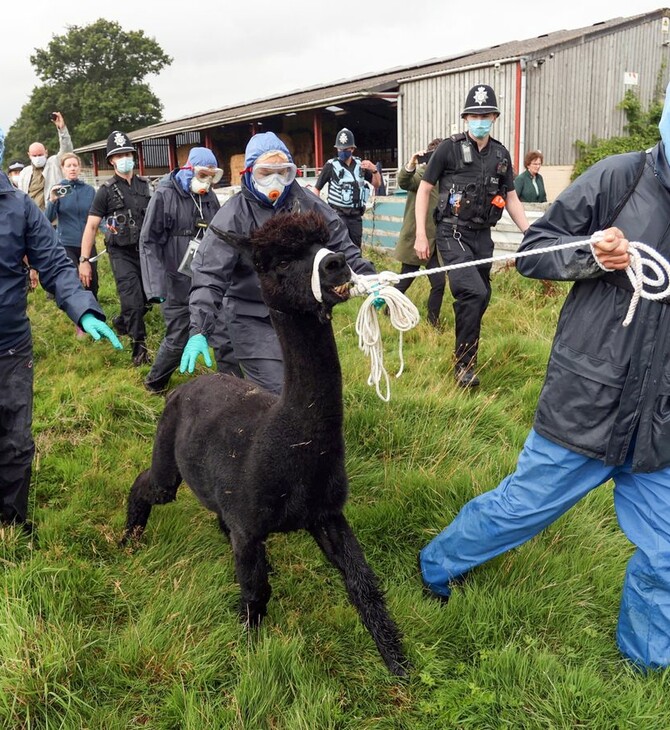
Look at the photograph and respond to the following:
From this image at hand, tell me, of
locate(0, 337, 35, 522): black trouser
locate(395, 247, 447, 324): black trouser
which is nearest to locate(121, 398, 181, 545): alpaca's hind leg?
locate(0, 337, 35, 522): black trouser

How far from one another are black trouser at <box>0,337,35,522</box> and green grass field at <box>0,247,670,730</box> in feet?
0.64

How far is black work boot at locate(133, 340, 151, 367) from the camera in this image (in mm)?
7004

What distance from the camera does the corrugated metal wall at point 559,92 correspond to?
1686cm

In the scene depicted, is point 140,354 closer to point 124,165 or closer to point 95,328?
point 124,165

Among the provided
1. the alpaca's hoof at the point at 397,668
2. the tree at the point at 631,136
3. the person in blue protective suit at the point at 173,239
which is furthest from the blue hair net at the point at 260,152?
the tree at the point at 631,136

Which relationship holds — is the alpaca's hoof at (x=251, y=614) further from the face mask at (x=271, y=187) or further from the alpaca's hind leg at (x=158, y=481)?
the face mask at (x=271, y=187)

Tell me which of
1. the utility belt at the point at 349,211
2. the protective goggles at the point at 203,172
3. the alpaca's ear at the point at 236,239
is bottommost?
the utility belt at the point at 349,211

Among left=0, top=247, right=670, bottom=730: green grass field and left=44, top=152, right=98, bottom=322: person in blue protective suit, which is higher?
left=44, top=152, right=98, bottom=322: person in blue protective suit

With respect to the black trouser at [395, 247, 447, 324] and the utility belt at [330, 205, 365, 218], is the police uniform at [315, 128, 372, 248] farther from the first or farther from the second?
the black trouser at [395, 247, 447, 324]

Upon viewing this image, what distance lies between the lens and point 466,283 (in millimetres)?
5996

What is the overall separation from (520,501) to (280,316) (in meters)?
1.30

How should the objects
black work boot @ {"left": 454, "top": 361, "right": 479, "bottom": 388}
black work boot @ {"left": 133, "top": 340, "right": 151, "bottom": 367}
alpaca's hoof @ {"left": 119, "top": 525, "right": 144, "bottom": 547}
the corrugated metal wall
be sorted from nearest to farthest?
alpaca's hoof @ {"left": 119, "top": 525, "right": 144, "bottom": 547} < black work boot @ {"left": 454, "top": 361, "right": 479, "bottom": 388} < black work boot @ {"left": 133, "top": 340, "right": 151, "bottom": 367} < the corrugated metal wall

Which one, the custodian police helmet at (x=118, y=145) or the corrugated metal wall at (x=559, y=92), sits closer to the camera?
the custodian police helmet at (x=118, y=145)

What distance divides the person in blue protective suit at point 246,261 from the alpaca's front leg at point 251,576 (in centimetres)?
133
